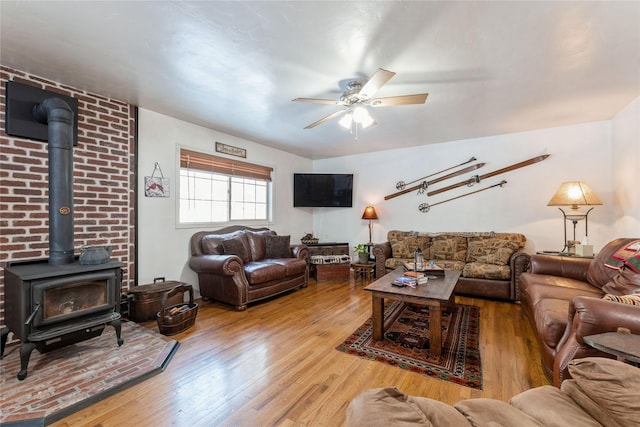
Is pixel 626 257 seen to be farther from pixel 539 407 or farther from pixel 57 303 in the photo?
pixel 57 303

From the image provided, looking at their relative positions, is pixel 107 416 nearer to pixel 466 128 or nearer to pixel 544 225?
pixel 466 128

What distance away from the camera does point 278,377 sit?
196cm

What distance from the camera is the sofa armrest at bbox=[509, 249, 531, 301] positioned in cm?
354

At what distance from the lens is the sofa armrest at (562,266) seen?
2.88 metres

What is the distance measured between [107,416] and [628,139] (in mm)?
5321

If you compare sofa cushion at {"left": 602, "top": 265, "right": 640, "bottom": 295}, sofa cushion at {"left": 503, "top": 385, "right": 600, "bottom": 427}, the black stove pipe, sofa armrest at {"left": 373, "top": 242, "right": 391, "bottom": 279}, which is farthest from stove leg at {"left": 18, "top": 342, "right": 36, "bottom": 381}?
sofa cushion at {"left": 602, "top": 265, "right": 640, "bottom": 295}

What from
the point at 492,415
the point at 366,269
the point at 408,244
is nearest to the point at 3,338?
the point at 492,415

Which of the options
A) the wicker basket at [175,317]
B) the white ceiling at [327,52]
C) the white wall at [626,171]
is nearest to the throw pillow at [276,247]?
the wicker basket at [175,317]

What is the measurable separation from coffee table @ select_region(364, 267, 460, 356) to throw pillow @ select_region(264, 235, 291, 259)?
6.38 ft

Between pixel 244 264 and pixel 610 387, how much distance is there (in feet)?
11.2

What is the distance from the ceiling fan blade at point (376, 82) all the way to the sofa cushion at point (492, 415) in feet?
5.92

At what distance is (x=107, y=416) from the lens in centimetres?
157

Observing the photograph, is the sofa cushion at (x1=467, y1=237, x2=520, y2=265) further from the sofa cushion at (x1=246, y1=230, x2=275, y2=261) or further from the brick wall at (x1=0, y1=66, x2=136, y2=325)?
the brick wall at (x1=0, y1=66, x2=136, y2=325)

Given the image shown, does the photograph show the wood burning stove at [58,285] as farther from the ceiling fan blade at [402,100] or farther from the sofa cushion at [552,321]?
the sofa cushion at [552,321]
